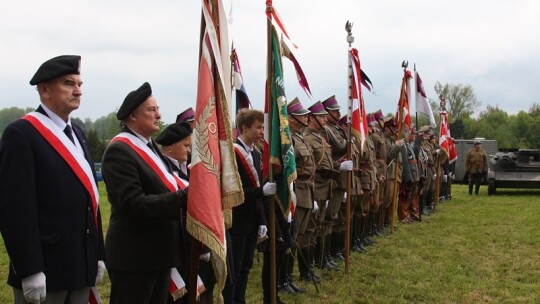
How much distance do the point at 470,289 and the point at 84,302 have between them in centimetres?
504

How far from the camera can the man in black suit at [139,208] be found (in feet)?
10.4

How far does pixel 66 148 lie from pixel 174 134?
121cm

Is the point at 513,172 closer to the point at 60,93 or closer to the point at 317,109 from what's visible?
the point at 317,109

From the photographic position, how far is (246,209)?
201 inches

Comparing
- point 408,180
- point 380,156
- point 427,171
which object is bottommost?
point 408,180

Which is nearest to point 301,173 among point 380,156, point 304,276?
point 304,276

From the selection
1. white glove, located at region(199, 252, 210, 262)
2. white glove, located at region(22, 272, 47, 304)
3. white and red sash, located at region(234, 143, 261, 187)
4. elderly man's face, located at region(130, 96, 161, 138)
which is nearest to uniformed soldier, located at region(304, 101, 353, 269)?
white and red sash, located at region(234, 143, 261, 187)

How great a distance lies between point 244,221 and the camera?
5047mm

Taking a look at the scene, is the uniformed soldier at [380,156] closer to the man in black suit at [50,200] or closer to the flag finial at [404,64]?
the flag finial at [404,64]

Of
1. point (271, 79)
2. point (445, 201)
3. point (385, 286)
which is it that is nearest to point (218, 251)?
point (271, 79)

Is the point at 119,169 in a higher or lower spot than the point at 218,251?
higher

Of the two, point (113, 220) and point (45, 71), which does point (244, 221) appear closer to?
point (113, 220)

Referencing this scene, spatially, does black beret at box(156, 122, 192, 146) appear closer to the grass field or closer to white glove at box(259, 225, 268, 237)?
white glove at box(259, 225, 268, 237)

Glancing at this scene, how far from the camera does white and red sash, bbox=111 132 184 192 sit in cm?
336
